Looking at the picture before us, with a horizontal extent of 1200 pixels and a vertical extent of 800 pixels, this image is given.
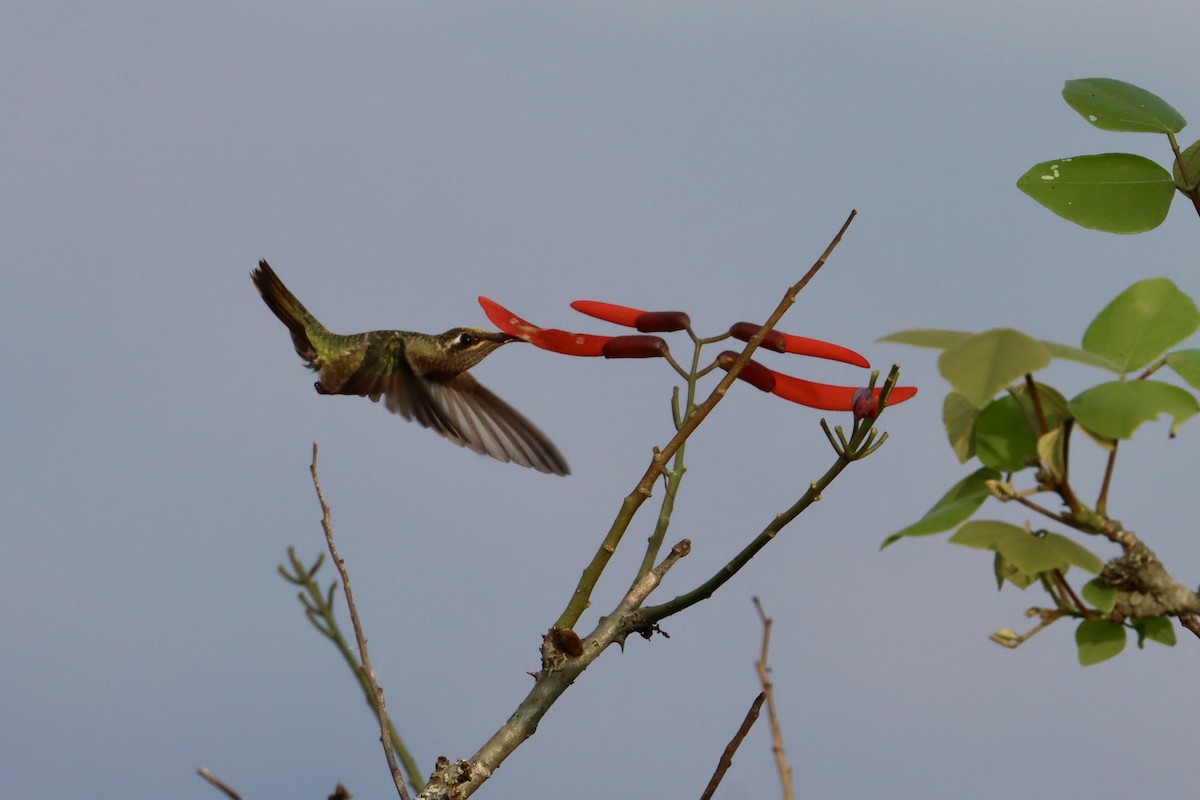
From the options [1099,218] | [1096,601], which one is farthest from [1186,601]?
[1099,218]

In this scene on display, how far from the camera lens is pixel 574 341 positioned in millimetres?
3486

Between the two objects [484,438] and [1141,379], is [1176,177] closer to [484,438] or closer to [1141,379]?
[1141,379]

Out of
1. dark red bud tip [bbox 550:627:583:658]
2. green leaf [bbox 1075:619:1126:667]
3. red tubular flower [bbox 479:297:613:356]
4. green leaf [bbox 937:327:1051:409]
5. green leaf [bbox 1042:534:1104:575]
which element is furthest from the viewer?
red tubular flower [bbox 479:297:613:356]

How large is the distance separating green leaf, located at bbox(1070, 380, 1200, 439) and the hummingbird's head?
3.12 metres

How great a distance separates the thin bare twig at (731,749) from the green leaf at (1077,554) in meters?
0.97

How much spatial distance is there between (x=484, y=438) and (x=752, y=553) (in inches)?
85.3

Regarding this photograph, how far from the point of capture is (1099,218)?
7.47ft

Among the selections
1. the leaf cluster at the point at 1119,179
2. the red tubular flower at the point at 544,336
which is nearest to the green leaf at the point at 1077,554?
the leaf cluster at the point at 1119,179

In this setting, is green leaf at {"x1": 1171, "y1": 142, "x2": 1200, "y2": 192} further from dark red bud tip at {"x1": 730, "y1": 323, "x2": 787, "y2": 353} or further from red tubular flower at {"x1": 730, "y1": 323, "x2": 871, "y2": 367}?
dark red bud tip at {"x1": 730, "y1": 323, "x2": 787, "y2": 353}

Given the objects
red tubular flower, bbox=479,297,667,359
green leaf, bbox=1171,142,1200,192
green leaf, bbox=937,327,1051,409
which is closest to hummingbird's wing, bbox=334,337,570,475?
red tubular flower, bbox=479,297,667,359

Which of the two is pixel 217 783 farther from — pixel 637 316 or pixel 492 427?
pixel 492 427

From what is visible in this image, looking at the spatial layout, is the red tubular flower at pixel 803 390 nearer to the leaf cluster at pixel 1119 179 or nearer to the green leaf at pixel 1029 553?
→ the leaf cluster at pixel 1119 179

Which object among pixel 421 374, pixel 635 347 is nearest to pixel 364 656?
pixel 635 347

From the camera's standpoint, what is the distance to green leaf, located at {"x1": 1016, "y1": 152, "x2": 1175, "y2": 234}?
2.27 metres
